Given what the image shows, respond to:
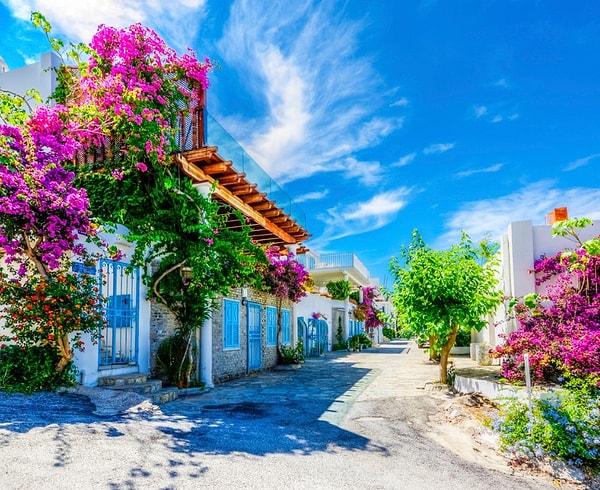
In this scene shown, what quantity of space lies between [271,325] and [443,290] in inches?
287

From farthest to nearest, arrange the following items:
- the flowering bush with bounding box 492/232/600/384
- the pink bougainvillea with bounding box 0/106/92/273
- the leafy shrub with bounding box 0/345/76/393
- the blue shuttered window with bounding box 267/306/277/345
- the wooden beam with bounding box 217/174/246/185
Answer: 1. the blue shuttered window with bounding box 267/306/277/345
2. the wooden beam with bounding box 217/174/246/185
3. the flowering bush with bounding box 492/232/600/384
4. the leafy shrub with bounding box 0/345/76/393
5. the pink bougainvillea with bounding box 0/106/92/273

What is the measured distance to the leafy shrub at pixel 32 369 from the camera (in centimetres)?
694

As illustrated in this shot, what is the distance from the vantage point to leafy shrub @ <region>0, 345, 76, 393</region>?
6.94 meters

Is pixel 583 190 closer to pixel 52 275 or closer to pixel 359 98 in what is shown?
pixel 359 98

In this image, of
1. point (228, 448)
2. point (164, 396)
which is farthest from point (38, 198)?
point (228, 448)

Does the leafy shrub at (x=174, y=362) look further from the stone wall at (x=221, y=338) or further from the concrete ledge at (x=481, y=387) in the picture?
the concrete ledge at (x=481, y=387)

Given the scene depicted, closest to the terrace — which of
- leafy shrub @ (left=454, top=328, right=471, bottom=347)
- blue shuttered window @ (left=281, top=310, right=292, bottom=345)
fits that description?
blue shuttered window @ (left=281, top=310, right=292, bottom=345)

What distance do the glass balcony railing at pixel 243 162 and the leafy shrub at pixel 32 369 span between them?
5.59 meters

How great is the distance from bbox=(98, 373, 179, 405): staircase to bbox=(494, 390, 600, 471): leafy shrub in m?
5.60

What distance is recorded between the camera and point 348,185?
2320 cm

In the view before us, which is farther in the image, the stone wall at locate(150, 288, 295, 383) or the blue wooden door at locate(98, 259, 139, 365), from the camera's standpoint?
the stone wall at locate(150, 288, 295, 383)

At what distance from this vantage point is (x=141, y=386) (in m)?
8.38

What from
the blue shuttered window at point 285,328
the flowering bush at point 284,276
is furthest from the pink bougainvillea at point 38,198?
the blue shuttered window at point 285,328

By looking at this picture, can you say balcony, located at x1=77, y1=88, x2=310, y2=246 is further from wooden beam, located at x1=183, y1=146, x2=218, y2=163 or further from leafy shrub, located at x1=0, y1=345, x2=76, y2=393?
leafy shrub, located at x1=0, y1=345, x2=76, y2=393
